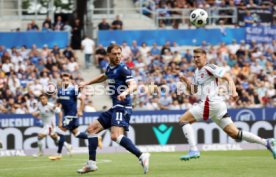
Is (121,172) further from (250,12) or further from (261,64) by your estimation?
(250,12)

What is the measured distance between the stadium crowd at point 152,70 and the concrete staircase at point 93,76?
598 mm

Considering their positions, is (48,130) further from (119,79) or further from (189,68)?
(189,68)

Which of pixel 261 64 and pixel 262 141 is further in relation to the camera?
pixel 261 64

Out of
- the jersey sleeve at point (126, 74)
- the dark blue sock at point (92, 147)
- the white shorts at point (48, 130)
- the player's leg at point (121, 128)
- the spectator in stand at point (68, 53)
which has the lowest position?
the white shorts at point (48, 130)

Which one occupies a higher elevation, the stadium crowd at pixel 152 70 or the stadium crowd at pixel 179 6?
the stadium crowd at pixel 179 6

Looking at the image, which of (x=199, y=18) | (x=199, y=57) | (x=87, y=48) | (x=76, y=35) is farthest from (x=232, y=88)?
(x=76, y=35)

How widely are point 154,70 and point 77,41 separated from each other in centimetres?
550

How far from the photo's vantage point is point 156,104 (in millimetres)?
31016

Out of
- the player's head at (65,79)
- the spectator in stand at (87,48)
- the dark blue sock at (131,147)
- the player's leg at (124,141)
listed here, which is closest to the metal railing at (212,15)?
the spectator in stand at (87,48)

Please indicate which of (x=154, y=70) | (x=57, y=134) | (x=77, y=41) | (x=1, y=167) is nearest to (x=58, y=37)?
(x=77, y=41)

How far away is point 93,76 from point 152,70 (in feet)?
8.93

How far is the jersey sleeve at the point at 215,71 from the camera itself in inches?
663

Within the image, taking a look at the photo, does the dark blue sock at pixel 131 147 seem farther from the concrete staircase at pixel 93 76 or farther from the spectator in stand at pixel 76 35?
the spectator in stand at pixel 76 35

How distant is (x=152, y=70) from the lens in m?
33.5
